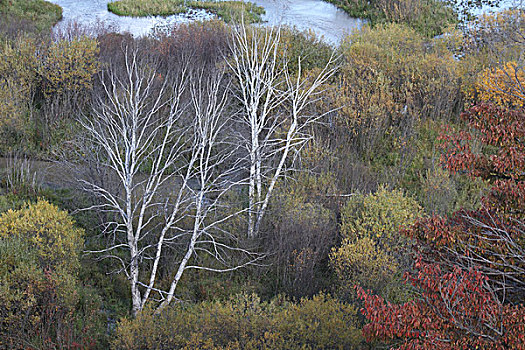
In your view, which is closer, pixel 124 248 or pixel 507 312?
pixel 507 312

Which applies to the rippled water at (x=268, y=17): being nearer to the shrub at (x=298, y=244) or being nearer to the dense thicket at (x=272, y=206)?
the dense thicket at (x=272, y=206)

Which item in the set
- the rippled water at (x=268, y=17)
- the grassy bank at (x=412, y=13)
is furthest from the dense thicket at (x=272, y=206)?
the grassy bank at (x=412, y=13)

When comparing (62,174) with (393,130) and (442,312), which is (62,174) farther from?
(442,312)

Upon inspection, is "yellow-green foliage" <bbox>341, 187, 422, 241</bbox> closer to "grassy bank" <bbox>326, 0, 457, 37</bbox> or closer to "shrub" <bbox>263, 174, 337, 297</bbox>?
"shrub" <bbox>263, 174, 337, 297</bbox>

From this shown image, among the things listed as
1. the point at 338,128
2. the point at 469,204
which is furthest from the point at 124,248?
the point at 469,204

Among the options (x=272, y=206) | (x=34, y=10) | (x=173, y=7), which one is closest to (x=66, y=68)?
(x=272, y=206)

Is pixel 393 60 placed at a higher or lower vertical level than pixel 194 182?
higher
